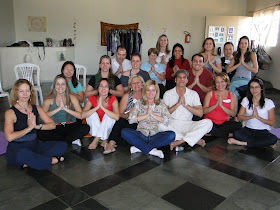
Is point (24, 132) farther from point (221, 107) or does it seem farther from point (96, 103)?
point (221, 107)

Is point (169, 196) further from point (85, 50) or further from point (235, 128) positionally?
point (85, 50)

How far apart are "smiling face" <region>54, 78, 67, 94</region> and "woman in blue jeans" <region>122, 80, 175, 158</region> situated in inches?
33.5

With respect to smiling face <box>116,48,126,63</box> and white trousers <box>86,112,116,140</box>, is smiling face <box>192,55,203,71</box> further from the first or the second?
white trousers <box>86,112,116,140</box>

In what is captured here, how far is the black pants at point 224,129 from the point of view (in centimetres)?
351

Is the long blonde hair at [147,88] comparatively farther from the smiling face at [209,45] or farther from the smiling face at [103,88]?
the smiling face at [209,45]

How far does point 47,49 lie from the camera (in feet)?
25.2

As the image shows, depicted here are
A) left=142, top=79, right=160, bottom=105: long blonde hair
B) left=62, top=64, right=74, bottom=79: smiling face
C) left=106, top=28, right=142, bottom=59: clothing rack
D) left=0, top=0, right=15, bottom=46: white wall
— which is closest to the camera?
left=142, top=79, right=160, bottom=105: long blonde hair

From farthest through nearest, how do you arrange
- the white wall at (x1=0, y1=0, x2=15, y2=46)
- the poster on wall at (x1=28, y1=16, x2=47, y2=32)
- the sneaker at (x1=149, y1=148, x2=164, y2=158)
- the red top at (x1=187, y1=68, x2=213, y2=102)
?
the poster on wall at (x1=28, y1=16, x2=47, y2=32) → the white wall at (x1=0, y1=0, x2=15, y2=46) → the red top at (x1=187, y1=68, x2=213, y2=102) → the sneaker at (x1=149, y1=148, x2=164, y2=158)

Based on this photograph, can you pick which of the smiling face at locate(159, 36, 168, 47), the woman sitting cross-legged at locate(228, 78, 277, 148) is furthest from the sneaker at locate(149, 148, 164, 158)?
the smiling face at locate(159, 36, 168, 47)

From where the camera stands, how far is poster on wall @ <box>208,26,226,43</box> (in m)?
8.66

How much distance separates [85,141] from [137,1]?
687 centimetres

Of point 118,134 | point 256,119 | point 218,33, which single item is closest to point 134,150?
point 118,134

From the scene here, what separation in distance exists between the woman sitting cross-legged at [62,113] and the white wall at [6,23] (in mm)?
5334

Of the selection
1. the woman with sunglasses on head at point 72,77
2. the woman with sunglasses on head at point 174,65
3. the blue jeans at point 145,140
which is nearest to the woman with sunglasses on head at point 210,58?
the woman with sunglasses on head at point 174,65
